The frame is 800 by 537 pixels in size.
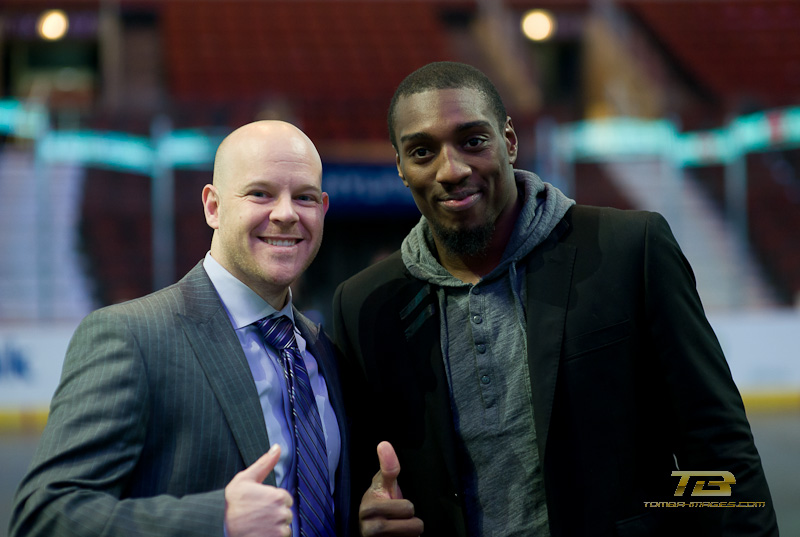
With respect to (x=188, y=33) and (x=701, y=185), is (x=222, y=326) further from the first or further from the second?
(x=188, y=33)

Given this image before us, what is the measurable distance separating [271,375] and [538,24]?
45.4ft

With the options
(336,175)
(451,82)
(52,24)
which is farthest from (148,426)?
(52,24)

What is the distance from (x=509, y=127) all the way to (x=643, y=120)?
8694 mm

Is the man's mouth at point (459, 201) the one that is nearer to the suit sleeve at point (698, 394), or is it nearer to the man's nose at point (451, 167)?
the man's nose at point (451, 167)

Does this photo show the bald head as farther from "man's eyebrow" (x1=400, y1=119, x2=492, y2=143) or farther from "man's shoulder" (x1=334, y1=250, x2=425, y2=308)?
"man's shoulder" (x1=334, y1=250, x2=425, y2=308)

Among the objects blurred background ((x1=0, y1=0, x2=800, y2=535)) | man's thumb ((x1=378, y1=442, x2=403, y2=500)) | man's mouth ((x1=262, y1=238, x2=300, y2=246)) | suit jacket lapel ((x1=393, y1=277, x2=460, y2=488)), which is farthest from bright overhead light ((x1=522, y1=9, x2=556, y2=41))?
man's thumb ((x1=378, y1=442, x2=403, y2=500))

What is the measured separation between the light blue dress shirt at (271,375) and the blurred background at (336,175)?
4846 millimetres

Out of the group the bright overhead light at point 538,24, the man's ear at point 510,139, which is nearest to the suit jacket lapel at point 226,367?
the man's ear at point 510,139

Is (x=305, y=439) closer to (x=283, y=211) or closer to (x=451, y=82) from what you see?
(x=283, y=211)

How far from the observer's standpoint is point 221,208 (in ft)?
6.20

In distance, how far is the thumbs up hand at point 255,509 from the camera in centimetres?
149

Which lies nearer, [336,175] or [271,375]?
[271,375]

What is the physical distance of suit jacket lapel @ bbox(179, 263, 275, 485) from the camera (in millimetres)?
1679

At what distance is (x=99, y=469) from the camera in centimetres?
151
